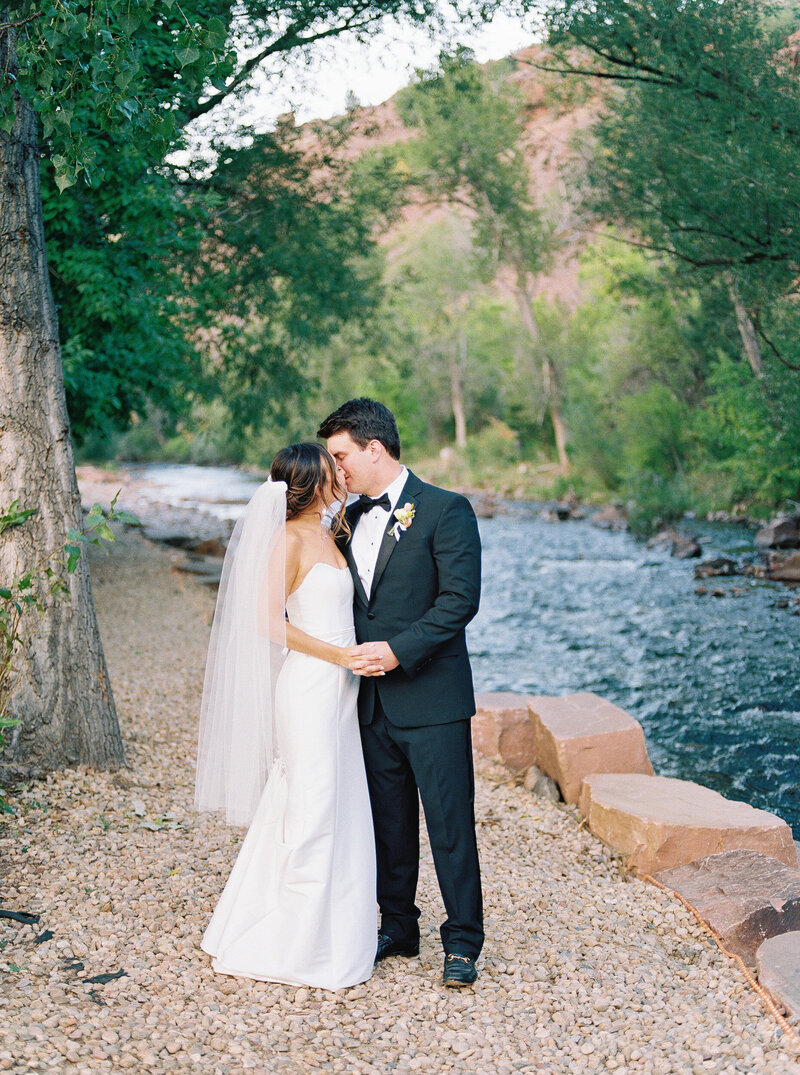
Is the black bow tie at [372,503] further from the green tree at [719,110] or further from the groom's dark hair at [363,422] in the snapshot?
the green tree at [719,110]

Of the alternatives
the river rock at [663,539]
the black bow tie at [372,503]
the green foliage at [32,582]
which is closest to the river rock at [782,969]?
the black bow tie at [372,503]

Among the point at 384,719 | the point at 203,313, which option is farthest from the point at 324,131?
the point at 384,719

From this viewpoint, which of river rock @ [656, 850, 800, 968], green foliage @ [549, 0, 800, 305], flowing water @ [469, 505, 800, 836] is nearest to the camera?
river rock @ [656, 850, 800, 968]

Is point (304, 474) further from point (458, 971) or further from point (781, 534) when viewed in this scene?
point (781, 534)

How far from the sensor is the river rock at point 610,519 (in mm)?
23625

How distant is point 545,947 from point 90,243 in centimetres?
818

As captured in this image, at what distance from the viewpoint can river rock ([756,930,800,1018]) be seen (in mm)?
3408

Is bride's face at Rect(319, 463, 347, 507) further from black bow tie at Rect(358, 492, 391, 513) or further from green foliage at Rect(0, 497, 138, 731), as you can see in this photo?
green foliage at Rect(0, 497, 138, 731)

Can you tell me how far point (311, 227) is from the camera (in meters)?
15.7

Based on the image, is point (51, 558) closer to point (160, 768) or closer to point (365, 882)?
point (160, 768)

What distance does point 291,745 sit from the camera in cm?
377

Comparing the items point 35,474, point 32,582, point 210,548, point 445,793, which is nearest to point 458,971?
point 445,793

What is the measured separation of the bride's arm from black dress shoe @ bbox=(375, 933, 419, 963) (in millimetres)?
1144

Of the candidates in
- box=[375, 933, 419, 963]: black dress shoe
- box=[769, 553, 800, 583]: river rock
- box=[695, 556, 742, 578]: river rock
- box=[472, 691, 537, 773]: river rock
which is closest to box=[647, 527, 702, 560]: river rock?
box=[695, 556, 742, 578]: river rock
